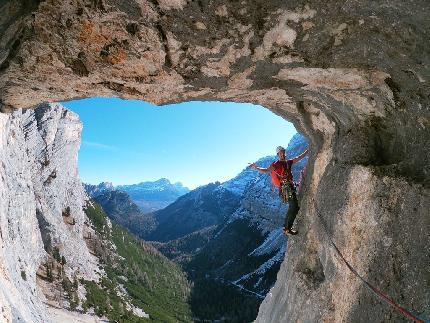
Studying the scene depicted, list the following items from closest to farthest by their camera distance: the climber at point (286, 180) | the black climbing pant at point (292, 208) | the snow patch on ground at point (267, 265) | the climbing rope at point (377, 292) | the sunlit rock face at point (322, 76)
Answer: the climbing rope at point (377, 292) → the sunlit rock face at point (322, 76) → the climber at point (286, 180) → the black climbing pant at point (292, 208) → the snow patch on ground at point (267, 265)

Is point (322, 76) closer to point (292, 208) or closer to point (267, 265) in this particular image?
point (292, 208)

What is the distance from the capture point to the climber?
38.1ft

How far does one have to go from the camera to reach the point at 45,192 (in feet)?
298

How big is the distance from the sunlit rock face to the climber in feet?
7.89

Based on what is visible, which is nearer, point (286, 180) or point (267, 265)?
point (286, 180)

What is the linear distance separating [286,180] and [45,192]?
298ft

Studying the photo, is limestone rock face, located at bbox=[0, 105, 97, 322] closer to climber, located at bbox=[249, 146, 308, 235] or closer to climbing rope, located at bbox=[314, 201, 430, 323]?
climber, located at bbox=[249, 146, 308, 235]

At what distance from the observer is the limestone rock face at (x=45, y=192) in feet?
196

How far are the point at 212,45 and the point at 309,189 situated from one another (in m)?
6.47

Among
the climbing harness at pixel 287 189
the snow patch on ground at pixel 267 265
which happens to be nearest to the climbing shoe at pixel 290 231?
the climbing harness at pixel 287 189

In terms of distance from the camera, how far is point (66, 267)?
82.6 metres

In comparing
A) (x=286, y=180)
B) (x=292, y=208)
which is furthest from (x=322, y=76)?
(x=292, y=208)

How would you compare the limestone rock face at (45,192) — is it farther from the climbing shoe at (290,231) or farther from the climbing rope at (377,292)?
the climbing rope at (377,292)

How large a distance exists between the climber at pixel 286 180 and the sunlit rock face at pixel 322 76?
2405mm
